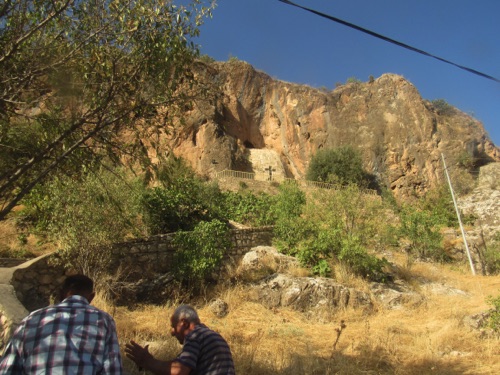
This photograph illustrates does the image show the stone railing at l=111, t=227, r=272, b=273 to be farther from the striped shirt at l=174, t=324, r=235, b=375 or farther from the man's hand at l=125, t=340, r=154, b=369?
the striped shirt at l=174, t=324, r=235, b=375

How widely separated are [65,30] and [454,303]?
395 inches

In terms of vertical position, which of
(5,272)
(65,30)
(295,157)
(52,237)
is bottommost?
(5,272)

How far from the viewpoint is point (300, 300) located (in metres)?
9.42

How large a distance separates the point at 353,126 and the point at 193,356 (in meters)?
33.3

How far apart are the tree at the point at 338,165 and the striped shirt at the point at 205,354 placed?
2680 centimetres

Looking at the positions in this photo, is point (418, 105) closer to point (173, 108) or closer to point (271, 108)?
point (271, 108)

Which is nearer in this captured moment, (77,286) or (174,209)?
(77,286)

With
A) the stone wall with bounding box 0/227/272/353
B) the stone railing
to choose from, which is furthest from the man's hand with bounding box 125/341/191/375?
the stone railing

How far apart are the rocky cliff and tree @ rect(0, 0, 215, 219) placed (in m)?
23.9

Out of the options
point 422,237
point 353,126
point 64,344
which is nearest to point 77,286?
point 64,344

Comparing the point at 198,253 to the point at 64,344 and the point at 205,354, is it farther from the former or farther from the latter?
the point at 64,344

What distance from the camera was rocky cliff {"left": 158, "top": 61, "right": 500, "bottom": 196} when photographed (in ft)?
104

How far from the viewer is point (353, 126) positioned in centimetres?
3450

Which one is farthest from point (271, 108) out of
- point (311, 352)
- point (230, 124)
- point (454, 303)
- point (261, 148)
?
point (311, 352)
